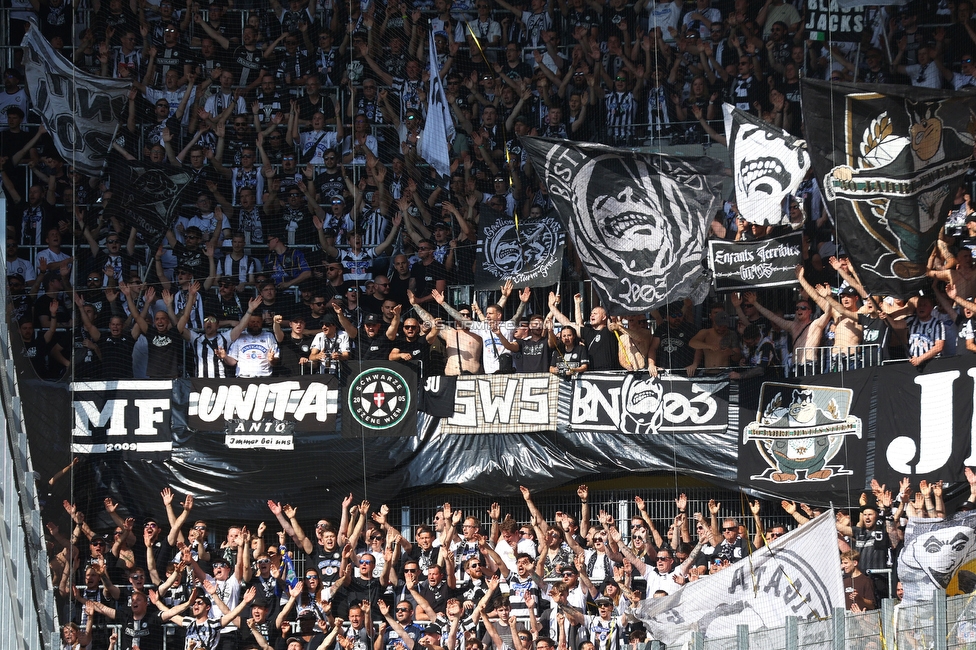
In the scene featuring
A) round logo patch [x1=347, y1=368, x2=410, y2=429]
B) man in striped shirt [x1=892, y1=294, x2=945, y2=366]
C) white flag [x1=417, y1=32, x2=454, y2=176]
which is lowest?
round logo patch [x1=347, y1=368, x2=410, y2=429]

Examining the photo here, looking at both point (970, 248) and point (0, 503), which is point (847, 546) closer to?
point (970, 248)

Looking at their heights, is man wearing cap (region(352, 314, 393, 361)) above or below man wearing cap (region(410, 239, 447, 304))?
below

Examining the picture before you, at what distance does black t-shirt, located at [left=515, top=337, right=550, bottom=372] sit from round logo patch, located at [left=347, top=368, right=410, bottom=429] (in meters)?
1.22

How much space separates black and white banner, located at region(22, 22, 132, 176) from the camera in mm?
15812

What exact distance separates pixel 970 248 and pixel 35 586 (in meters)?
10.9

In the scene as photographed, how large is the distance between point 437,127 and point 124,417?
4.68m

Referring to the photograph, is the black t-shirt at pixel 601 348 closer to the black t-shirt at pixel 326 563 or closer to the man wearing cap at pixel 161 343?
the black t-shirt at pixel 326 563

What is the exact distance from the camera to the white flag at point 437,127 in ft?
50.9

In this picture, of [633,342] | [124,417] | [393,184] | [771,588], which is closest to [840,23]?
[633,342]

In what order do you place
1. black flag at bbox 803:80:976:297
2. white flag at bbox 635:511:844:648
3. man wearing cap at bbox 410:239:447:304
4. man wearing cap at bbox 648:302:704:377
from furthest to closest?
man wearing cap at bbox 410:239:447:304, man wearing cap at bbox 648:302:704:377, black flag at bbox 803:80:976:297, white flag at bbox 635:511:844:648

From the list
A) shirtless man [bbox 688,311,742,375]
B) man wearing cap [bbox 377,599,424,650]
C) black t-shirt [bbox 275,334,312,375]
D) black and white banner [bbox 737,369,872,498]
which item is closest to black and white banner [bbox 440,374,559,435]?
shirtless man [bbox 688,311,742,375]

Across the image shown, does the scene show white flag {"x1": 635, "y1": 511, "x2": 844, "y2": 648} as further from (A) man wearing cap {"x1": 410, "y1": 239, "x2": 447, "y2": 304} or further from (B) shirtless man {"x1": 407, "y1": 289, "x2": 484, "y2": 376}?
(A) man wearing cap {"x1": 410, "y1": 239, "x2": 447, "y2": 304}

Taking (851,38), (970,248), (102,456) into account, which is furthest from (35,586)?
(851,38)

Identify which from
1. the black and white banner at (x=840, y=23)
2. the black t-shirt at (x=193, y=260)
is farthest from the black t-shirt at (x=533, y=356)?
the black and white banner at (x=840, y=23)
